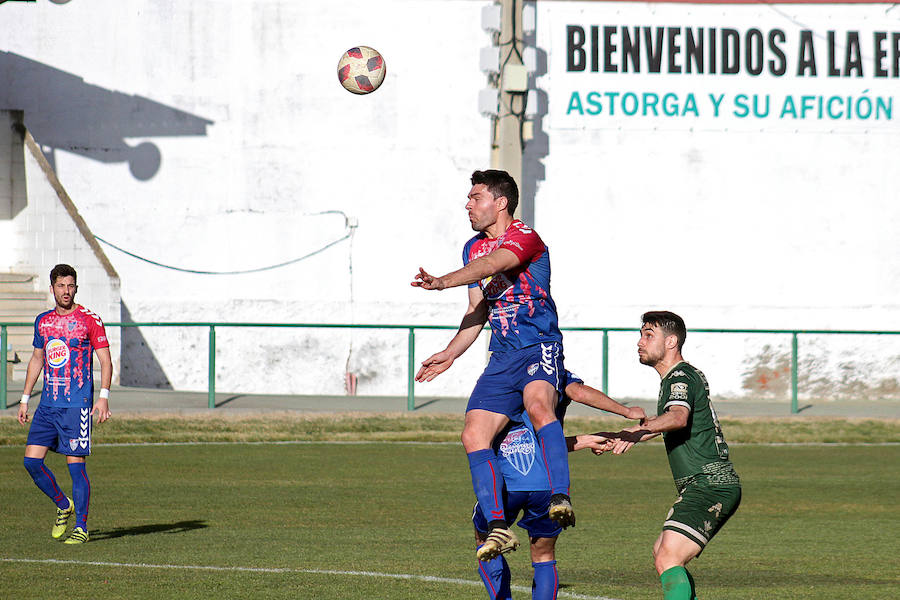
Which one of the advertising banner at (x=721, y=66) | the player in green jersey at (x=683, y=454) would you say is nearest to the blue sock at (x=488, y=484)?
the player in green jersey at (x=683, y=454)

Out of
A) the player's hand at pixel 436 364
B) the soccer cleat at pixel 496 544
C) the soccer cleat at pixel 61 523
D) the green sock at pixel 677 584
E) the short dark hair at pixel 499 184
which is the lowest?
the soccer cleat at pixel 61 523

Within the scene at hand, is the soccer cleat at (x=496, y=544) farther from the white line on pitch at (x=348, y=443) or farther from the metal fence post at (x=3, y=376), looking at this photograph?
the metal fence post at (x=3, y=376)

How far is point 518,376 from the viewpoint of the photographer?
8453mm

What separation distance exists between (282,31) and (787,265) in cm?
1239

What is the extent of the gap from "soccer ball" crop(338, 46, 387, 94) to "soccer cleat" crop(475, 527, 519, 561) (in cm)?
968

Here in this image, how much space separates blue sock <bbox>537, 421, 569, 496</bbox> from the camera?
812cm

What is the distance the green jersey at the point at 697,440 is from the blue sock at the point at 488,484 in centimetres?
111

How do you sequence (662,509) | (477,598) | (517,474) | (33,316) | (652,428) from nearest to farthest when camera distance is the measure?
(652,428) < (517,474) < (477,598) < (662,509) < (33,316)

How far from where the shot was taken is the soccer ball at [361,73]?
16703mm

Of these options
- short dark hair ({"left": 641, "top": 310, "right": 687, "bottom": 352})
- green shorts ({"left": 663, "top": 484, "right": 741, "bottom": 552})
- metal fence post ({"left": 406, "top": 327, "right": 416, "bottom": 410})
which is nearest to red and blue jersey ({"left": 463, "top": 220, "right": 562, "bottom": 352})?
short dark hair ({"left": 641, "top": 310, "right": 687, "bottom": 352})

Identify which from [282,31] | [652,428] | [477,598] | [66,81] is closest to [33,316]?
[66,81]

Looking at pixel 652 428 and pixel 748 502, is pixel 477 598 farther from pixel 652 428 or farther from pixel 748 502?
pixel 748 502

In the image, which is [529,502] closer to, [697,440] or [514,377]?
[514,377]

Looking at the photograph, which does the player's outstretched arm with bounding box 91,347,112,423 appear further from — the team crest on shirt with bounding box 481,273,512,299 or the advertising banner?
the advertising banner
